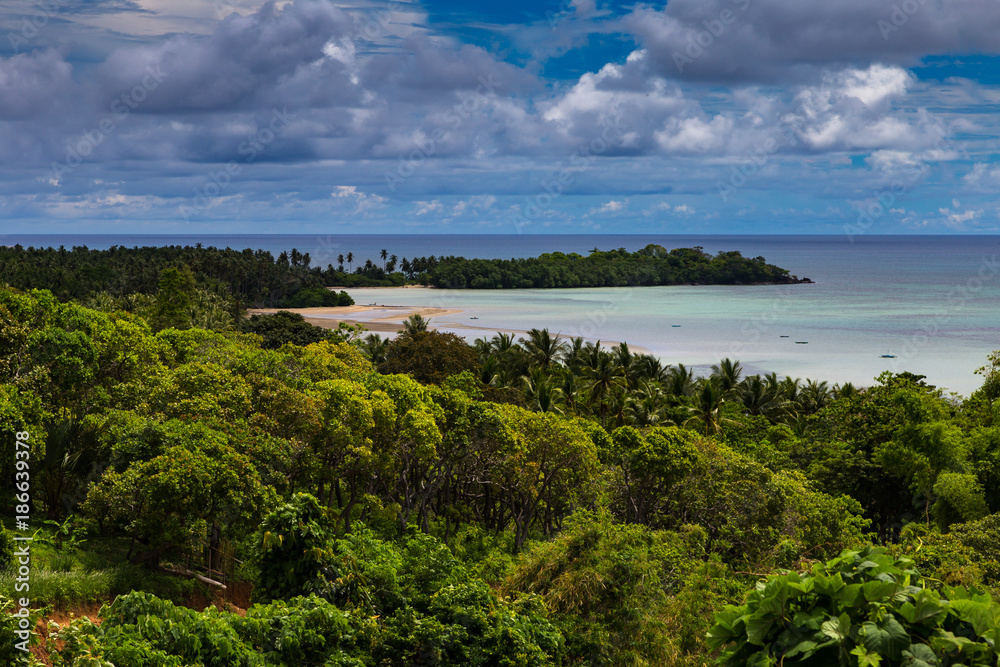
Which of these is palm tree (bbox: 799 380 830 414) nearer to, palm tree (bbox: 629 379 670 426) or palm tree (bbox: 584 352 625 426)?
palm tree (bbox: 629 379 670 426)

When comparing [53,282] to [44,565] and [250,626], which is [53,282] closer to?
[44,565]

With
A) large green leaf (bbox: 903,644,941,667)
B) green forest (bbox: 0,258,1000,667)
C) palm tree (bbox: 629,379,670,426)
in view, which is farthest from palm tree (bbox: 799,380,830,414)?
large green leaf (bbox: 903,644,941,667)

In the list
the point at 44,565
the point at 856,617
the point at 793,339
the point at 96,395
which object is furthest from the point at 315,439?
the point at 793,339

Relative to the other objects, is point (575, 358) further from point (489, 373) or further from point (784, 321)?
point (784, 321)

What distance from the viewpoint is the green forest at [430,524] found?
9.04 m

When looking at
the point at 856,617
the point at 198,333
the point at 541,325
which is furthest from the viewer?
the point at 541,325

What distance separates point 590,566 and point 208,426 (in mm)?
9672

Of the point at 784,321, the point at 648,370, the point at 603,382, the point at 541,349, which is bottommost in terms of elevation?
the point at 603,382

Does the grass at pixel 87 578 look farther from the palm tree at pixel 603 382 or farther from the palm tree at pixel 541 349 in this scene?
the palm tree at pixel 541 349

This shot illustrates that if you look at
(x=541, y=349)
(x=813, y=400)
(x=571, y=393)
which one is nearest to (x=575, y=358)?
(x=541, y=349)

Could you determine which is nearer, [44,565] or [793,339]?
[44,565]

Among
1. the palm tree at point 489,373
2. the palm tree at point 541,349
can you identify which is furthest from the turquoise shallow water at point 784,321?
the palm tree at point 489,373

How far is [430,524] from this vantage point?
30578 millimetres

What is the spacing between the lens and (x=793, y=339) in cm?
10056
